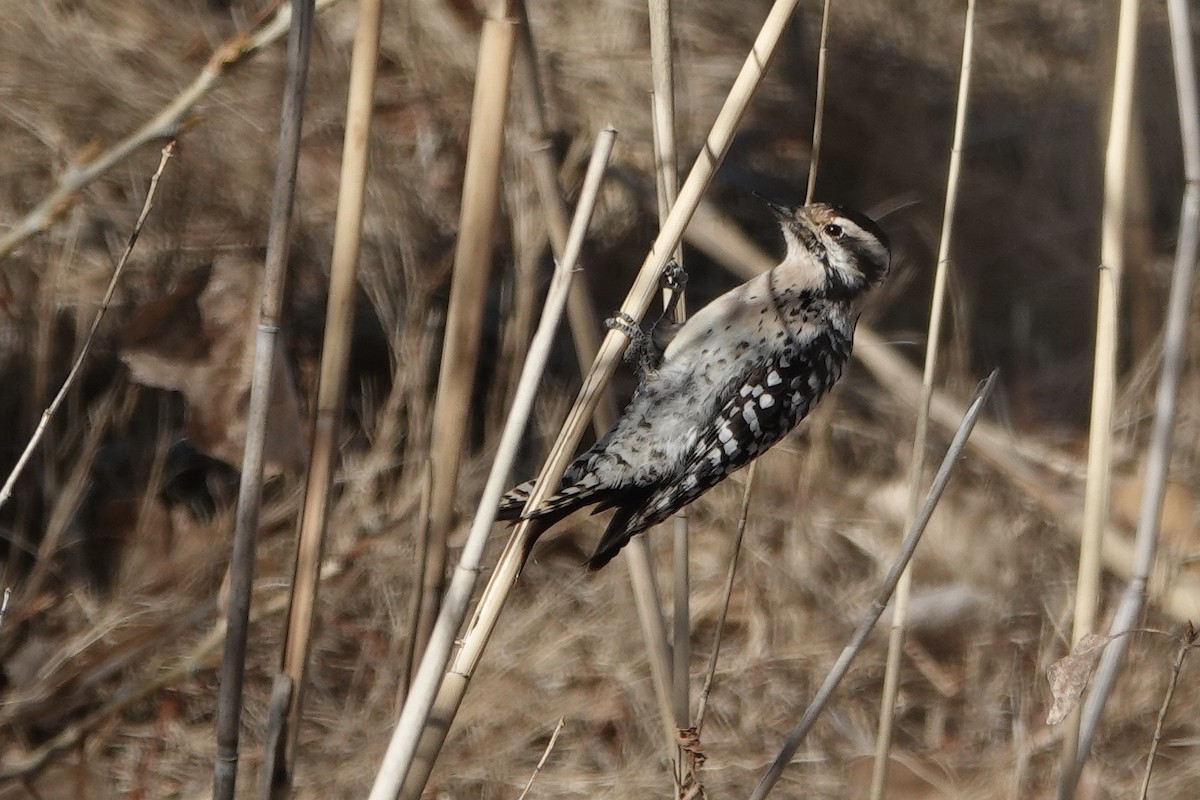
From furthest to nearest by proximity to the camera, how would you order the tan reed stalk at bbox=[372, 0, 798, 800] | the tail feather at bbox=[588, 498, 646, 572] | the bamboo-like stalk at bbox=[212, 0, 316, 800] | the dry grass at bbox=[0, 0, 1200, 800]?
the dry grass at bbox=[0, 0, 1200, 800] < the tail feather at bbox=[588, 498, 646, 572] < the tan reed stalk at bbox=[372, 0, 798, 800] < the bamboo-like stalk at bbox=[212, 0, 316, 800]

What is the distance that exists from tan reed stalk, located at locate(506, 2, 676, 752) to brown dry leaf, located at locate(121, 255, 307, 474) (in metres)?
1.18

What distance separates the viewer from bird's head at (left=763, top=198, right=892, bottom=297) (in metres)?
3.12

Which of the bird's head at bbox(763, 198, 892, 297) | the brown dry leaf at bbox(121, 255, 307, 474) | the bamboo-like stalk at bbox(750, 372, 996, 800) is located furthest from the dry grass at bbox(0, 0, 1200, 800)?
the bamboo-like stalk at bbox(750, 372, 996, 800)

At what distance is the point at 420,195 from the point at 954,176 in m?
2.58

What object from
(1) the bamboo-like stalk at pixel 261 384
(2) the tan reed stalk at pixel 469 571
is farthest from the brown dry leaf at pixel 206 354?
(2) the tan reed stalk at pixel 469 571

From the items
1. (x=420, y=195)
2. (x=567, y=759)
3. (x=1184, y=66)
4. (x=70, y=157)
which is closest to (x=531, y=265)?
(x=420, y=195)

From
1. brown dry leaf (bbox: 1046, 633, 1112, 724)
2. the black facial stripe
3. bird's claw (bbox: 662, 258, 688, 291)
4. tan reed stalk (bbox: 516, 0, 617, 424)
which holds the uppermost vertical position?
tan reed stalk (bbox: 516, 0, 617, 424)

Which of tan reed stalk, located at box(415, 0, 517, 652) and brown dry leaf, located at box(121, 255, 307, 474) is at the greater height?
tan reed stalk, located at box(415, 0, 517, 652)

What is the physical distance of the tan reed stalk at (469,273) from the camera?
170 centimetres

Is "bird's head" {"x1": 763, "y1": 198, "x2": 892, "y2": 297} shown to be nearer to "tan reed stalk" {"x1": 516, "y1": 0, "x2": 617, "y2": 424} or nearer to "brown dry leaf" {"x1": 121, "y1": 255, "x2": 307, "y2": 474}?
"tan reed stalk" {"x1": 516, "y1": 0, "x2": 617, "y2": 424}

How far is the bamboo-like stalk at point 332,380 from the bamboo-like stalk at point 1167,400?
1218 millimetres

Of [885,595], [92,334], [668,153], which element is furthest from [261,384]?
[885,595]

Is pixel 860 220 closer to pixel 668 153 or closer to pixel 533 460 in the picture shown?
pixel 668 153

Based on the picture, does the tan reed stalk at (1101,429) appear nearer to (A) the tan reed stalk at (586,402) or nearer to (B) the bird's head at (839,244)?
(A) the tan reed stalk at (586,402)
